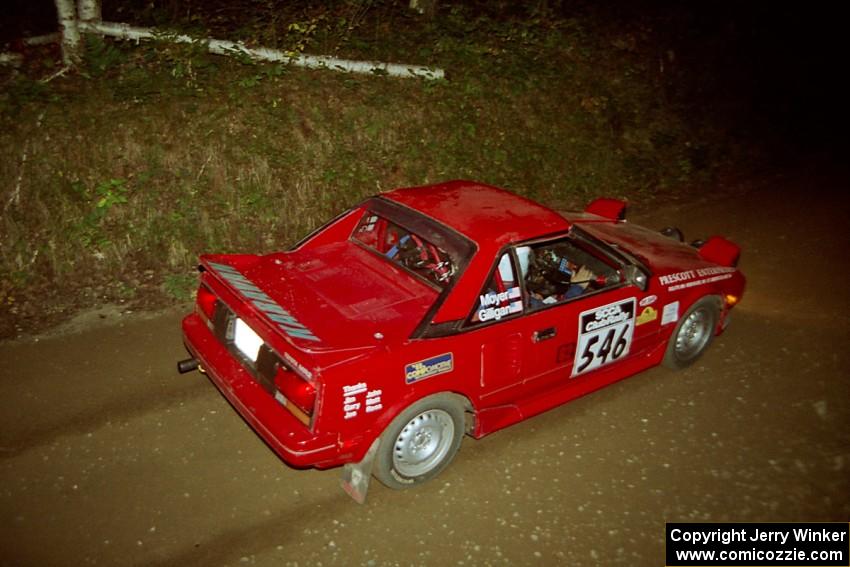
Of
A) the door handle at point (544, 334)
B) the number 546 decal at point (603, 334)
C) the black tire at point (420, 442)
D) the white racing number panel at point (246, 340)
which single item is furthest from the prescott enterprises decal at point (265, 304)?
the number 546 decal at point (603, 334)

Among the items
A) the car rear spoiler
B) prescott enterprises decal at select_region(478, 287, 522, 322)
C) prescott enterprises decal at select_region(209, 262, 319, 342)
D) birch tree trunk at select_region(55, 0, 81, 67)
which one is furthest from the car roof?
birch tree trunk at select_region(55, 0, 81, 67)

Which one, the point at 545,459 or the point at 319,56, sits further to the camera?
the point at 319,56

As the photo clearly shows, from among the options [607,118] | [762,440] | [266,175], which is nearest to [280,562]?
[762,440]

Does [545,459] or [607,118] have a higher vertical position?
[607,118]

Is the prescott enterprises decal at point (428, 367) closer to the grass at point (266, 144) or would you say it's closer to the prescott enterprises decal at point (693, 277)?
the prescott enterprises decal at point (693, 277)

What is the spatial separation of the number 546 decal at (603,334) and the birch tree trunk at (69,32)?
698 cm

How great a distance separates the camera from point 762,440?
15.5 ft

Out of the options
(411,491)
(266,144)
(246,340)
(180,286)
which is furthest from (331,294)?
(266,144)

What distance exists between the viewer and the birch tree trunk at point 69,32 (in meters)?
7.54

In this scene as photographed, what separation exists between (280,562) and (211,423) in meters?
1.43

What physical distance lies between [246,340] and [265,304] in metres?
0.28

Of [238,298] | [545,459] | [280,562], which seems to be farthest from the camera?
[545,459]

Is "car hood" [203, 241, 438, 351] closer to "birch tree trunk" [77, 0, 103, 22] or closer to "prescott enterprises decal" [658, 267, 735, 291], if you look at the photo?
"prescott enterprises decal" [658, 267, 735, 291]

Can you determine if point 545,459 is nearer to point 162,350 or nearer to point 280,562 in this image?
point 280,562
